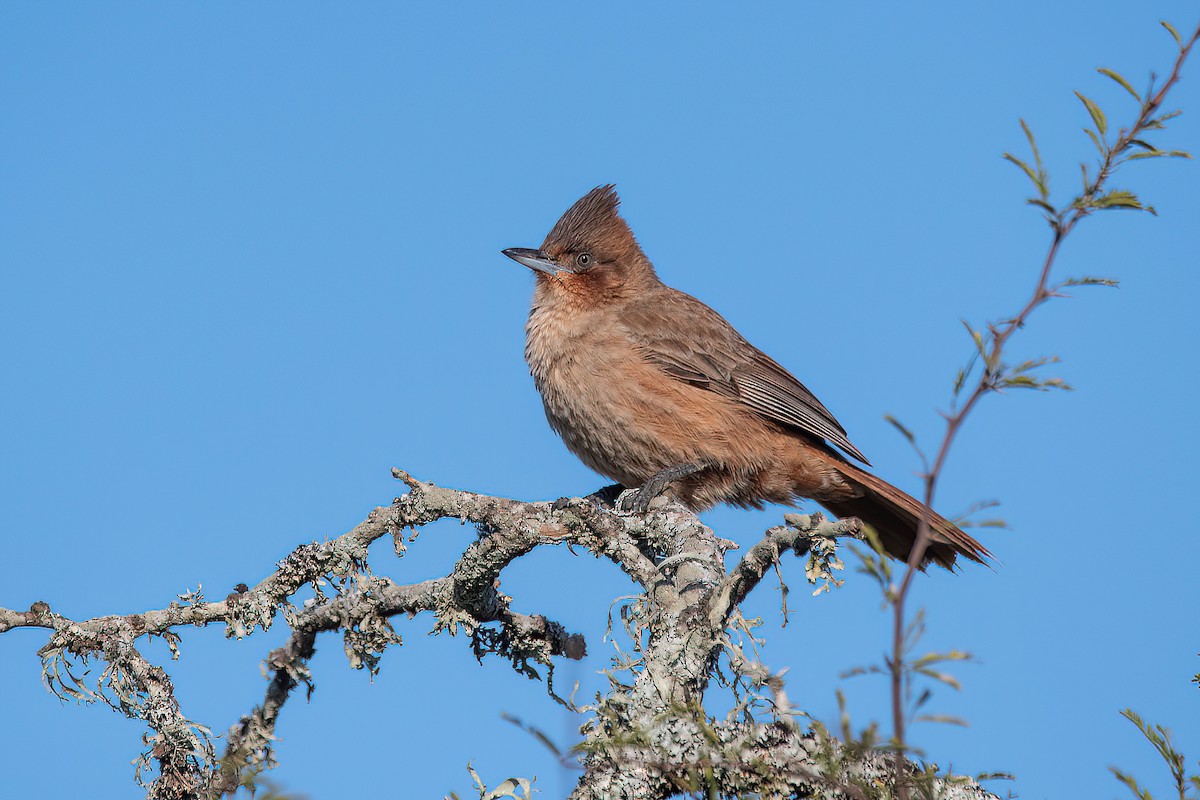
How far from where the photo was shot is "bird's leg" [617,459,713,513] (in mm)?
4895

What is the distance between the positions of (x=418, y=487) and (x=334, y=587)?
0.44 metres

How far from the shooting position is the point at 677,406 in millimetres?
5648

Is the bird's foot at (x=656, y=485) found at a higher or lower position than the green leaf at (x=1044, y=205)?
higher

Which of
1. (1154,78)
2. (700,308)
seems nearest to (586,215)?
(700,308)

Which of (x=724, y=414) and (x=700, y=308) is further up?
(x=700, y=308)

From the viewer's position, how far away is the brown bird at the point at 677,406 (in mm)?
5555

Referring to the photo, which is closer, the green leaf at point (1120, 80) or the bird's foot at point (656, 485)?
the green leaf at point (1120, 80)

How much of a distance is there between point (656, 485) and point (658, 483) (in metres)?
0.03

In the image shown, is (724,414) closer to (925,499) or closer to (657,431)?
(657,431)

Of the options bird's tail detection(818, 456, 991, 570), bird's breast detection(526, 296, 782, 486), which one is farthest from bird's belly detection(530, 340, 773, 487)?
bird's tail detection(818, 456, 991, 570)

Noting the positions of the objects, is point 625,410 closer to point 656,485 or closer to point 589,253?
point 656,485

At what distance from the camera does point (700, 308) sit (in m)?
6.51

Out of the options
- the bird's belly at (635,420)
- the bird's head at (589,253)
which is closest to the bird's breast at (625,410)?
the bird's belly at (635,420)

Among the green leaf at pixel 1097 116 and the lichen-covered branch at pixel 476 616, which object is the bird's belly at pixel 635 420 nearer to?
the lichen-covered branch at pixel 476 616
